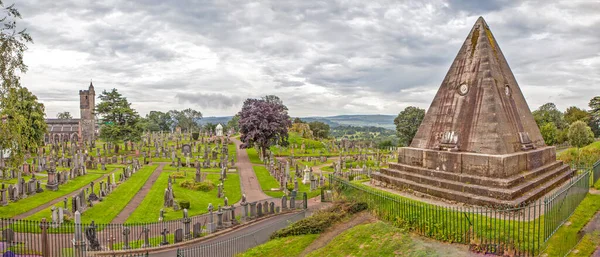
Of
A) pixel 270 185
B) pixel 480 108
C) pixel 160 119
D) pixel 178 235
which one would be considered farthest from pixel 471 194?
pixel 160 119

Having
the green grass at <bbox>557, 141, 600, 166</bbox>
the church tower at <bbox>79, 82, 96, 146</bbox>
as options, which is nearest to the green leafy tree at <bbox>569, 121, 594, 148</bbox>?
the green grass at <bbox>557, 141, 600, 166</bbox>

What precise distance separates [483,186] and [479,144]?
1828mm

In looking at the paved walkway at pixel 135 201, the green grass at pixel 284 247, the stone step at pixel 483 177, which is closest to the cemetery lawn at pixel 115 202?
the paved walkway at pixel 135 201

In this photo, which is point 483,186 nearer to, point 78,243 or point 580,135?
point 78,243

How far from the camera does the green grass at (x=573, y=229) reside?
26.2 ft

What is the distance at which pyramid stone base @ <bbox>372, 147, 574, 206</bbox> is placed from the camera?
38.6 feet

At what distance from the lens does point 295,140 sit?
58.4 m

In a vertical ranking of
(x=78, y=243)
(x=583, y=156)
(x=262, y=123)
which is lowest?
(x=78, y=243)

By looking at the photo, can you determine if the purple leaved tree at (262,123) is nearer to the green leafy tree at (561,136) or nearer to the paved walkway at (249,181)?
the paved walkway at (249,181)

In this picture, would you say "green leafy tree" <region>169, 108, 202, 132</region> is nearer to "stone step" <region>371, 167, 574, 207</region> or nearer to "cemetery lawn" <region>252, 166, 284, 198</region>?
"cemetery lawn" <region>252, 166, 284, 198</region>

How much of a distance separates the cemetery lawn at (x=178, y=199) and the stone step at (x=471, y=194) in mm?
10438

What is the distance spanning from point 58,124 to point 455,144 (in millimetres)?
85011

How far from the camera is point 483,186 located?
39.9 ft

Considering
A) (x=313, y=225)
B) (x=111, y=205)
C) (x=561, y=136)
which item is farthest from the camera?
(x=561, y=136)
